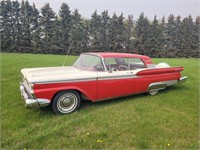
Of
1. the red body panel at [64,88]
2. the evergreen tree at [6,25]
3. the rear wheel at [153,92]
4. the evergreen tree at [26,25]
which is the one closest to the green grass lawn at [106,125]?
the red body panel at [64,88]

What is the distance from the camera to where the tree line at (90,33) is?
34438 mm

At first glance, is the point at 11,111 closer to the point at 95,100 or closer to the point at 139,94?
the point at 95,100

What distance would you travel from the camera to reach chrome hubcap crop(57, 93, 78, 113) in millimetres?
4184

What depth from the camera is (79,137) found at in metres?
3.27

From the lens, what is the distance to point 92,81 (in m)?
4.45

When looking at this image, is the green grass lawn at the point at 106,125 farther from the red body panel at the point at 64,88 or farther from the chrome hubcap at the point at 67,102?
the red body panel at the point at 64,88

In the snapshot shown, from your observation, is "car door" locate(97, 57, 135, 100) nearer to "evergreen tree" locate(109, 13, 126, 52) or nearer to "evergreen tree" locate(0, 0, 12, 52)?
"evergreen tree" locate(0, 0, 12, 52)

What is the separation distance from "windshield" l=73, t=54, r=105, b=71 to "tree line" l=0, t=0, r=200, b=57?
28.7 meters

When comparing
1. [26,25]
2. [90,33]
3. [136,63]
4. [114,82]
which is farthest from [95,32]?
[114,82]

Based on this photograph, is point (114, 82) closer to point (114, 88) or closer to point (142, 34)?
point (114, 88)

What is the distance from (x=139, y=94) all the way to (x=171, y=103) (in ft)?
3.43

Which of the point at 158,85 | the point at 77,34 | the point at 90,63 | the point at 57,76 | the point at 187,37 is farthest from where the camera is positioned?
the point at 187,37

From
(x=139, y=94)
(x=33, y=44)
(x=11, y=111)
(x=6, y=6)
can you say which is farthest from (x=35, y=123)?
(x=6, y=6)

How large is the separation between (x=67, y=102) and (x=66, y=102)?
0.02 meters
